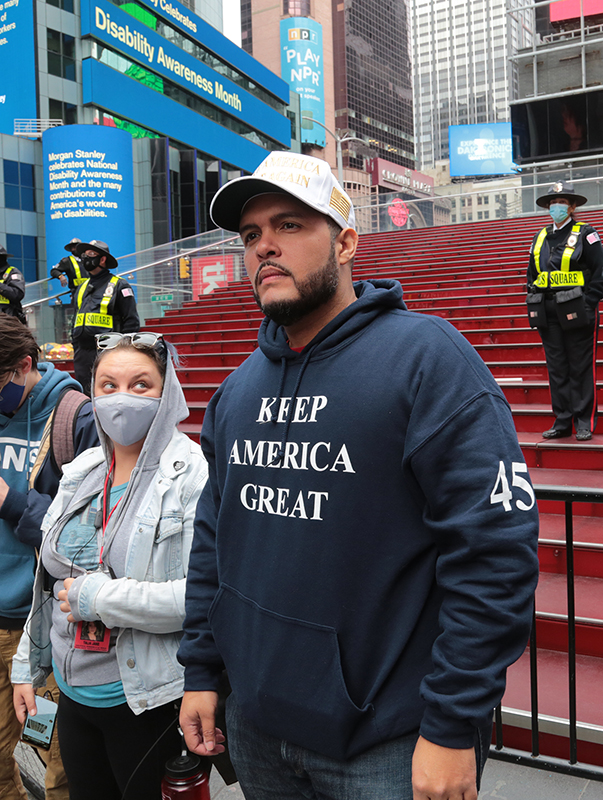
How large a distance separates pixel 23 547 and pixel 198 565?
1.13 metres

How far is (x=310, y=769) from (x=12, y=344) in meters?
1.90

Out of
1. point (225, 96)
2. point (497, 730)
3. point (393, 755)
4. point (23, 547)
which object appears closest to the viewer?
point (393, 755)

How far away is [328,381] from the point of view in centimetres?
148

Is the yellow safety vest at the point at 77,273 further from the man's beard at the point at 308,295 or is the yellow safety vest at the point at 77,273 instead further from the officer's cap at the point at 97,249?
the man's beard at the point at 308,295

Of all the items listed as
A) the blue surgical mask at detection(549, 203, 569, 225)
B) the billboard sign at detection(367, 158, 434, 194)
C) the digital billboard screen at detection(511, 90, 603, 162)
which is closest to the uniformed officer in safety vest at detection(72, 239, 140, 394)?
the blue surgical mask at detection(549, 203, 569, 225)

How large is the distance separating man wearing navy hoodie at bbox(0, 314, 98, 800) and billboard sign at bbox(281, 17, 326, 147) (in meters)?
85.1

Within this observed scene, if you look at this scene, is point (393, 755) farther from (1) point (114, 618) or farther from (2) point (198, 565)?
(1) point (114, 618)

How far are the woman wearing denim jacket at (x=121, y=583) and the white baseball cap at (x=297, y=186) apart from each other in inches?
35.8

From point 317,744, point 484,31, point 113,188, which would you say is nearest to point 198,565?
point 317,744

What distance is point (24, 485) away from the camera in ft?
8.74

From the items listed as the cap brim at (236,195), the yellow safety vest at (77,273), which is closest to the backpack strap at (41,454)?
the cap brim at (236,195)

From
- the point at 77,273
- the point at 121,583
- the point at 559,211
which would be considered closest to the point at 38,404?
the point at 121,583

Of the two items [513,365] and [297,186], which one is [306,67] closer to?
[513,365]

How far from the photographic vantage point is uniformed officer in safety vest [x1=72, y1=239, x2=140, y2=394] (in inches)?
284
